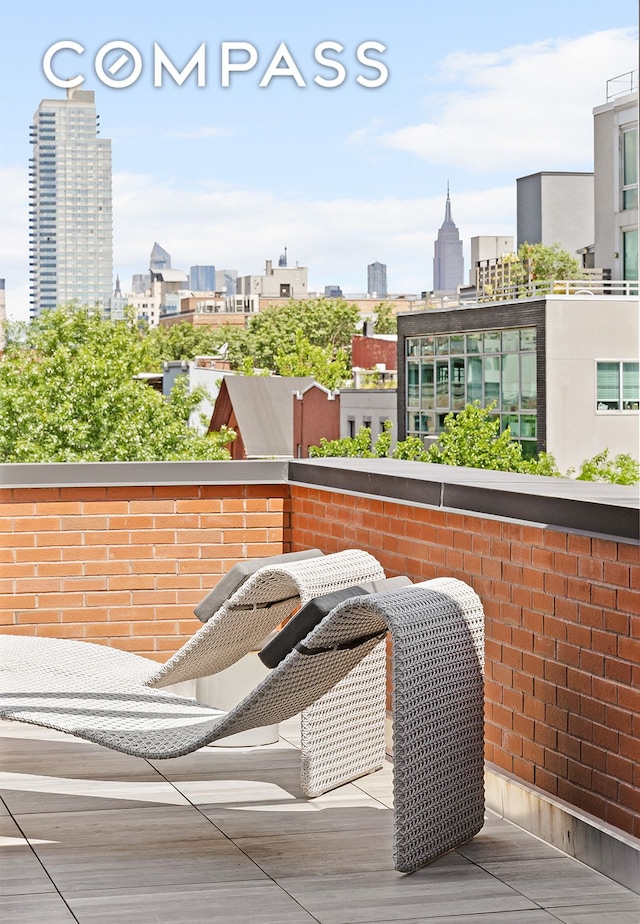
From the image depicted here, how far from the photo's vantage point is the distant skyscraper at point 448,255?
50312 mm

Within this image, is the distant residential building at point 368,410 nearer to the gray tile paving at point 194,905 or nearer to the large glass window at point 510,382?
the large glass window at point 510,382

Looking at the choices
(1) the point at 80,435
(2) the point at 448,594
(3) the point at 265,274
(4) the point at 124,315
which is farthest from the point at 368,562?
(3) the point at 265,274

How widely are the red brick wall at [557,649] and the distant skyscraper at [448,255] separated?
48.0 metres

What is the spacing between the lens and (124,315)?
117ft

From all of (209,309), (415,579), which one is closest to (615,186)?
(415,579)

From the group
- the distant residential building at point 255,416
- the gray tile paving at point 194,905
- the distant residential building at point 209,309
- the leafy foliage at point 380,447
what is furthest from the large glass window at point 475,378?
the distant residential building at point 209,309

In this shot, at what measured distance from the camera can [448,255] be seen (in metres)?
51.7

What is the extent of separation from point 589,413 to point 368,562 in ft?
80.3

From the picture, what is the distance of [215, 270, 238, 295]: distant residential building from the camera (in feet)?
247

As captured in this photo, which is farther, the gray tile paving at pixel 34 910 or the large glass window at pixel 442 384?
the large glass window at pixel 442 384

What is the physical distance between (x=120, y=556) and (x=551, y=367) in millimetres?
22789

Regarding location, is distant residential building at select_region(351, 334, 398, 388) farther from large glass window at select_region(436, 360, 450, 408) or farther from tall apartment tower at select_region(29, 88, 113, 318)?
tall apartment tower at select_region(29, 88, 113, 318)

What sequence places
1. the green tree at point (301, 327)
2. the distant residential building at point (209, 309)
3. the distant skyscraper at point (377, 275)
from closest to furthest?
the green tree at point (301, 327), the distant skyscraper at point (377, 275), the distant residential building at point (209, 309)

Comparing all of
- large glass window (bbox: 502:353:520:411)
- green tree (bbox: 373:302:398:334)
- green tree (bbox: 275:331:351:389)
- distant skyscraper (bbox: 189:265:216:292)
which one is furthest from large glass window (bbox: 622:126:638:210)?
distant skyscraper (bbox: 189:265:216:292)
